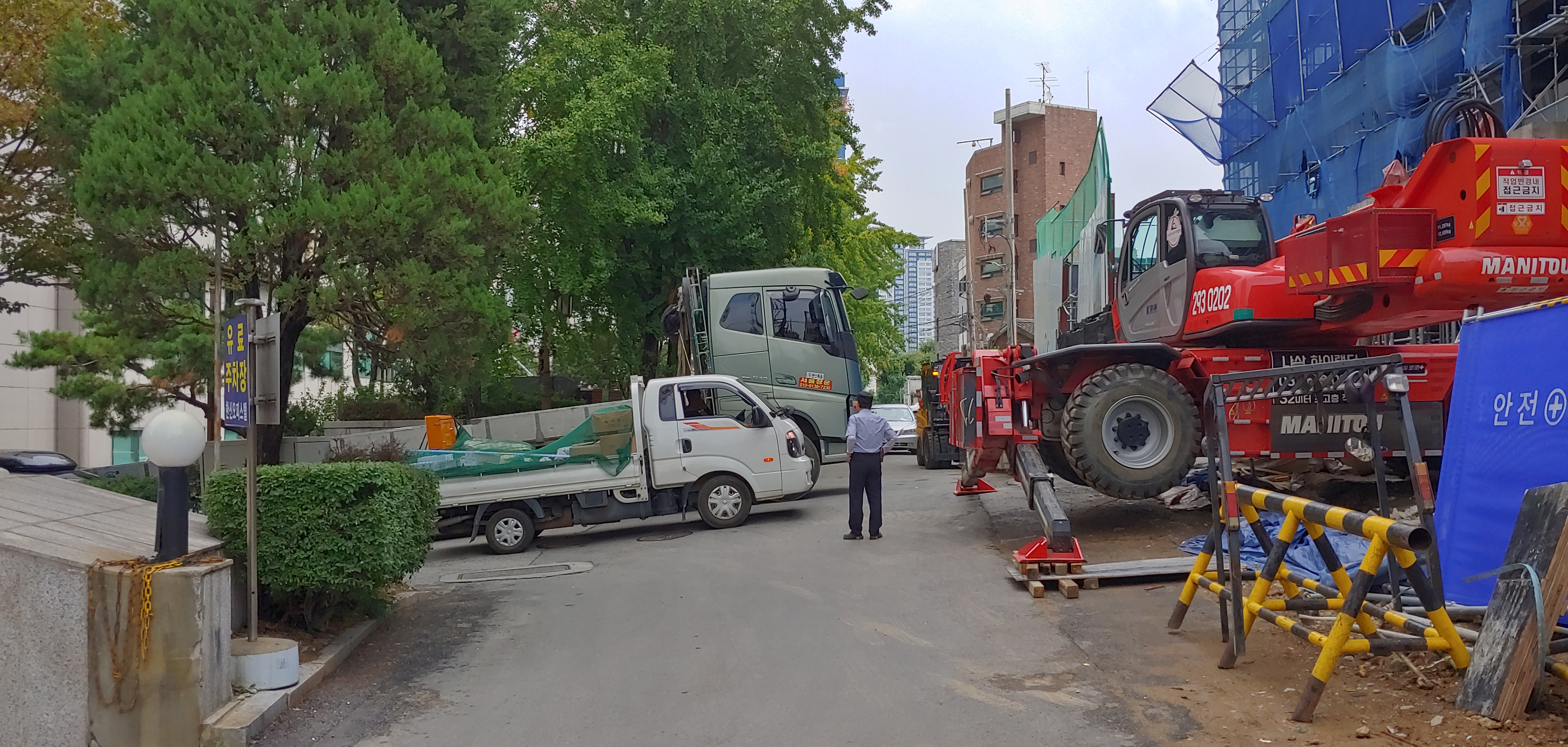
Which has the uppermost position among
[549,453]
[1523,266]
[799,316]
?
[799,316]

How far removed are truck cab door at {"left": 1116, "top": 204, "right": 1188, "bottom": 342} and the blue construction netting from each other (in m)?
4.48

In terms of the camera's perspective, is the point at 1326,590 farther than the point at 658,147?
No

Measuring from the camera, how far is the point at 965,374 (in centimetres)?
1158

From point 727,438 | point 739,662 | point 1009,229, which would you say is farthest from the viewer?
point 1009,229

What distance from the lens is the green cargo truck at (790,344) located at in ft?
56.3

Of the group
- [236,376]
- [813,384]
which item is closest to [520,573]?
[236,376]

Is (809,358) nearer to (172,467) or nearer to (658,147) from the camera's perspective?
(658,147)

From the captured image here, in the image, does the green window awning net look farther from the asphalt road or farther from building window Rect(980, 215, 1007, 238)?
building window Rect(980, 215, 1007, 238)

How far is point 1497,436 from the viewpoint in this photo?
5961 millimetres

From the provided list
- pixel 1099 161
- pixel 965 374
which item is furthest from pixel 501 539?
pixel 1099 161

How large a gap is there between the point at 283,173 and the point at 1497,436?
11.0 m

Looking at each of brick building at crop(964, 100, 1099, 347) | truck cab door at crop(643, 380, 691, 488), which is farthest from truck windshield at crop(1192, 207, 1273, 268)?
brick building at crop(964, 100, 1099, 347)

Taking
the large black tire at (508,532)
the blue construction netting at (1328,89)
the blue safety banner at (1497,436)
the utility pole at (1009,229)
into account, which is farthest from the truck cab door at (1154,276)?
the utility pole at (1009,229)

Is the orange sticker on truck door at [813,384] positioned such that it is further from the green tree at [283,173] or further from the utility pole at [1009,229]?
the utility pole at [1009,229]
